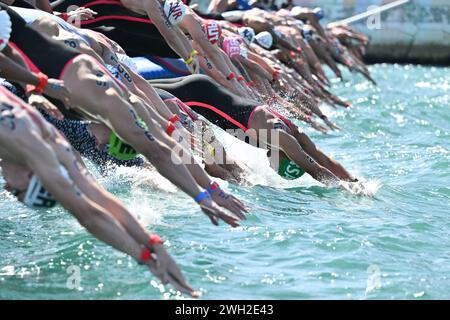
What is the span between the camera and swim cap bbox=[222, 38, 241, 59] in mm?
10812

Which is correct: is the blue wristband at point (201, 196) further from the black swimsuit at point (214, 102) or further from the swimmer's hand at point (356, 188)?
the swimmer's hand at point (356, 188)

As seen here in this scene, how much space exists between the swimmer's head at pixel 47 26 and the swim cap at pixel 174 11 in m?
2.20

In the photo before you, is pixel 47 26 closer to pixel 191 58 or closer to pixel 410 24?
pixel 191 58

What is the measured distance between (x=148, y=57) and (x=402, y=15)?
53.4ft

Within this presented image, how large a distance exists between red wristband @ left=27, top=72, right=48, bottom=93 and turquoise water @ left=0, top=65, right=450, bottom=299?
1.00m

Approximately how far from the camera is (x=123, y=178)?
772 cm

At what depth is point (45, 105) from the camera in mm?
5309

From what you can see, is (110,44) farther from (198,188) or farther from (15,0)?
(198,188)

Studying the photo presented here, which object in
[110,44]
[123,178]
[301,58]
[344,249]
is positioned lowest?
[344,249]

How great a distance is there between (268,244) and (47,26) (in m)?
2.03

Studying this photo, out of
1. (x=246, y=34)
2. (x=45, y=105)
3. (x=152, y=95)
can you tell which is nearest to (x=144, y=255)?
(x=45, y=105)

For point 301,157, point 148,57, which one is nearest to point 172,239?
point 301,157

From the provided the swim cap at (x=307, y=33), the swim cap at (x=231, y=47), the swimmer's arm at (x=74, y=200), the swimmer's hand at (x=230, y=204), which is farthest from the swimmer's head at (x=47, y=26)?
the swim cap at (x=307, y=33)

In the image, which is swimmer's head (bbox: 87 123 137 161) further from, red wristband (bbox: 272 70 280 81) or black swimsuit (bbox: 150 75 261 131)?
red wristband (bbox: 272 70 280 81)
